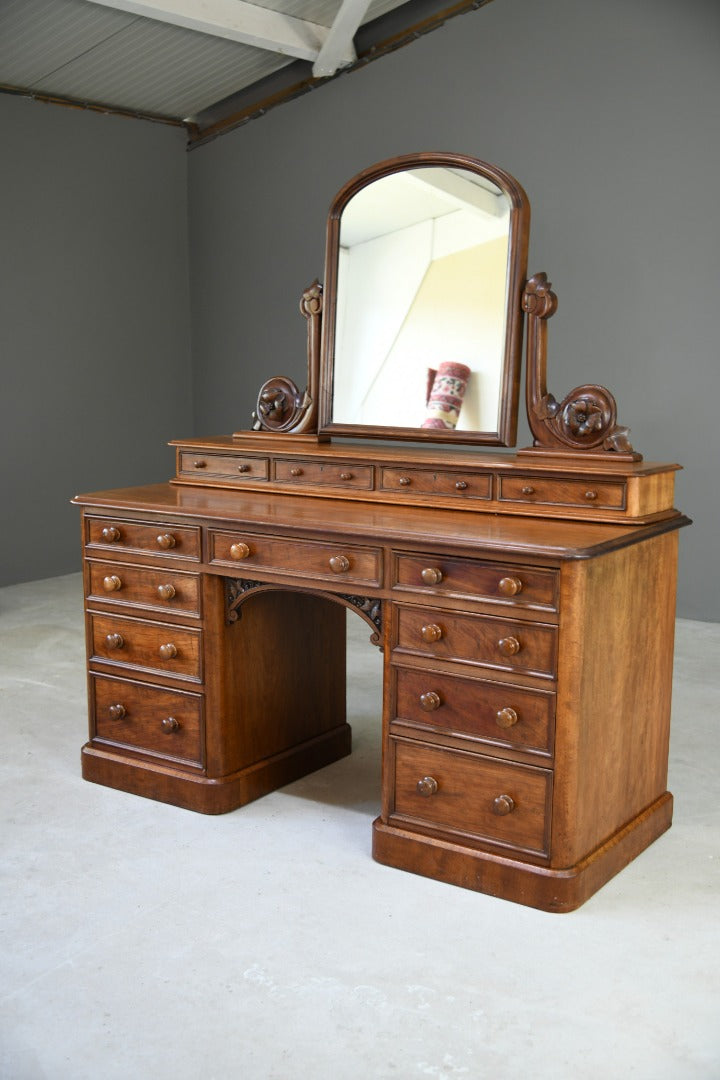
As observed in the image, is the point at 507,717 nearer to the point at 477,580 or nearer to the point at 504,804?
the point at 504,804

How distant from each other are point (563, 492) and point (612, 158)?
2.89m

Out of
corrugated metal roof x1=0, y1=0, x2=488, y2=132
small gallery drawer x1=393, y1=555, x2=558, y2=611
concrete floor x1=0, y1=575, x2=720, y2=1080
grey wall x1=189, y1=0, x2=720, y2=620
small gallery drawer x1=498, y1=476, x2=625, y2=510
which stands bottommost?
concrete floor x1=0, y1=575, x2=720, y2=1080

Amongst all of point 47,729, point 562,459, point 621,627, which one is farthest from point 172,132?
point 621,627

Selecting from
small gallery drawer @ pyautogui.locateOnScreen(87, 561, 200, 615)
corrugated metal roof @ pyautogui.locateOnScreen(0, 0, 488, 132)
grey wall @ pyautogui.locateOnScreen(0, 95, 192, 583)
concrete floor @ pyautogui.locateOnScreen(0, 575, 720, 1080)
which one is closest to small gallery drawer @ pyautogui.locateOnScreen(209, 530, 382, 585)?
small gallery drawer @ pyautogui.locateOnScreen(87, 561, 200, 615)

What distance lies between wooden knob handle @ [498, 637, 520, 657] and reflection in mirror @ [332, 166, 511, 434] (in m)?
0.80

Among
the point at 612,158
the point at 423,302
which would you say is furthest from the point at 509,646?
the point at 612,158

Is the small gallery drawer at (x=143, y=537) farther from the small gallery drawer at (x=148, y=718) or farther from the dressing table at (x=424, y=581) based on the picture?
the small gallery drawer at (x=148, y=718)

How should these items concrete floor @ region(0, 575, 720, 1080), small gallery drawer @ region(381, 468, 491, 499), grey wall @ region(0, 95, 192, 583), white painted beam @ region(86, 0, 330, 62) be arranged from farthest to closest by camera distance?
grey wall @ region(0, 95, 192, 583), white painted beam @ region(86, 0, 330, 62), small gallery drawer @ region(381, 468, 491, 499), concrete floor @ region(0, 575, 720, 1080)

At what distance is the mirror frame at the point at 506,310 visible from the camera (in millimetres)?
2865

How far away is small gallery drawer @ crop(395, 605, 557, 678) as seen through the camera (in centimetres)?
231

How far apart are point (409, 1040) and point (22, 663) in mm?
2932

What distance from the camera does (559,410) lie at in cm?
275

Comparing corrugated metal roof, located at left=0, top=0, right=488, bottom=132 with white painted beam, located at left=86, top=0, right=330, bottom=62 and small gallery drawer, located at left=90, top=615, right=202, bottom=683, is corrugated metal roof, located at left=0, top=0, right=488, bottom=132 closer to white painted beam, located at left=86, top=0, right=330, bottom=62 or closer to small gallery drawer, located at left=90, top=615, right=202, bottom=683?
white painted beam, located at left=86, top=0, right=330, bottom=62

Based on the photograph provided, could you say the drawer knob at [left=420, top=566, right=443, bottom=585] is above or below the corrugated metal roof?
below
